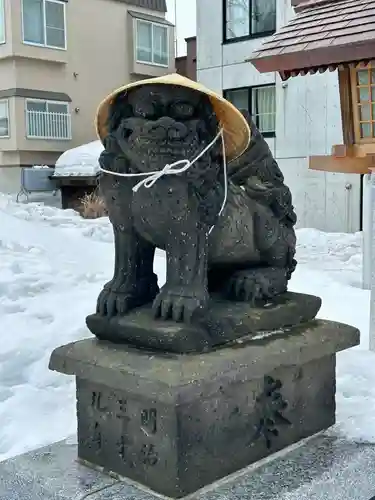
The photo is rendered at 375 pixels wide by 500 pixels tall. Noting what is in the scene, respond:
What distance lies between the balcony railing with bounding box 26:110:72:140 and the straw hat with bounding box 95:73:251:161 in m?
11.8

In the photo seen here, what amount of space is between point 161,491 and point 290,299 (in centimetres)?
74

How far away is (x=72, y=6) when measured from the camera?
1373cm

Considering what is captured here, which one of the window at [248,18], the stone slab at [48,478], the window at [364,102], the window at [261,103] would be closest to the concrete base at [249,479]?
the stone slab at [48,478]

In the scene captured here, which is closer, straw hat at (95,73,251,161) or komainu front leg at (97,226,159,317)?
straw hat at (95,73,251,161)

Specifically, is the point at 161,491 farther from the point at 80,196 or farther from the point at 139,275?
the point at 80,196

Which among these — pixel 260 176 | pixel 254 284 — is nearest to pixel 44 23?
pixel 260 176

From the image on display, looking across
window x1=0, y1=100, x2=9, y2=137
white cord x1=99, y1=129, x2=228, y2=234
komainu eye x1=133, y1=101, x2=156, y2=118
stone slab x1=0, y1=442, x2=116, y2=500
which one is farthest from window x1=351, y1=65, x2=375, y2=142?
window x1=0, y1=100, x2=9, y2=137

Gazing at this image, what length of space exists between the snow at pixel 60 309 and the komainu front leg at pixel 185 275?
78cm

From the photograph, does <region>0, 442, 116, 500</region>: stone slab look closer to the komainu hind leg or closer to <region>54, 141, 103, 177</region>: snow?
the komainu hind leg

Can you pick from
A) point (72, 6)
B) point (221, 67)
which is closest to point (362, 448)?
point (221, 67)

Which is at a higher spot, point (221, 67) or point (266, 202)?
point (221, 67)

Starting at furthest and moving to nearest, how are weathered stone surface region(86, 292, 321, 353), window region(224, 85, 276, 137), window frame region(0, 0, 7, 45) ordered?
window frame region(0, 0, 7, 45) < window region(224, 85, 276, 137) < weathered stone surface region(86, 292, 321, 353)

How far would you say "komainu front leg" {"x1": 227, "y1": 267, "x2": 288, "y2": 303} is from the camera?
6.41 feet

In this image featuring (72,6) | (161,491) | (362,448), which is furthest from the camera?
(72,6)
